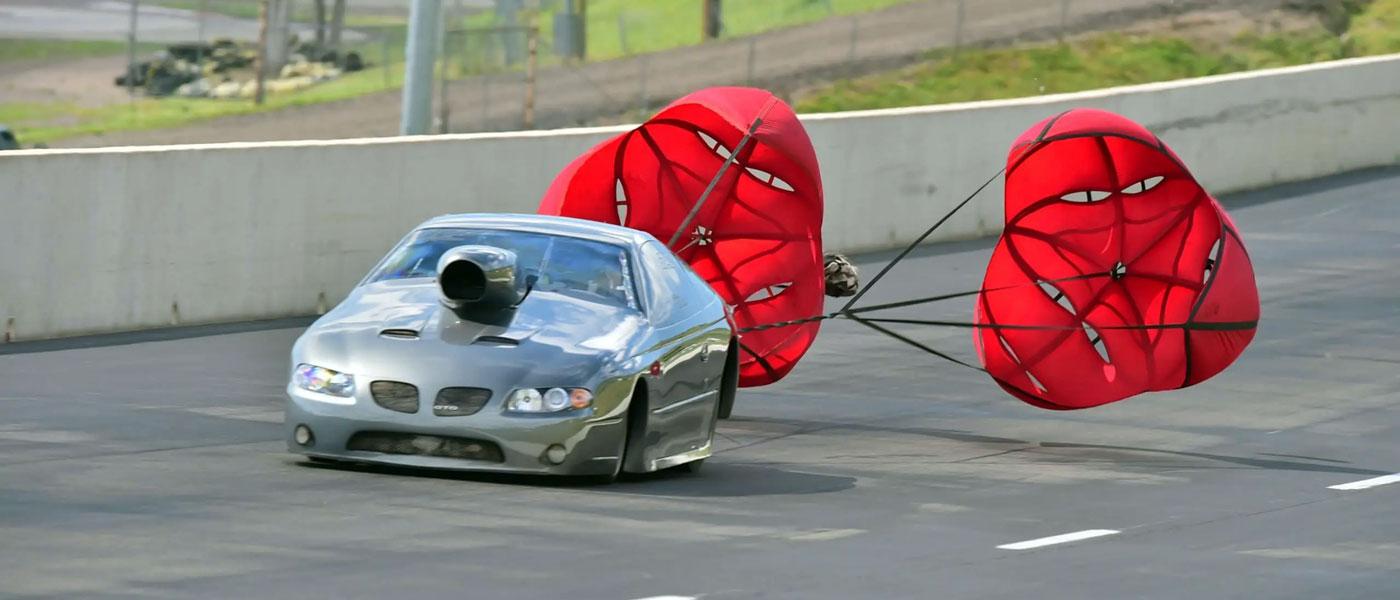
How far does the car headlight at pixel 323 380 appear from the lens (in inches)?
502

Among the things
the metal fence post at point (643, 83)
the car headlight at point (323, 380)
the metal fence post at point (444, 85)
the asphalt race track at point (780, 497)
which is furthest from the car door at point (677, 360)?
the metal fence post at point (643, 83)

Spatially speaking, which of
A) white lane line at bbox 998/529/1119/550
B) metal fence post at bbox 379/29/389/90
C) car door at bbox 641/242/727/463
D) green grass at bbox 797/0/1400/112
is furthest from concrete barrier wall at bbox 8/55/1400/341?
metal fence post at bbox 379/29/389/90

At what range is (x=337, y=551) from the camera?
10.6m

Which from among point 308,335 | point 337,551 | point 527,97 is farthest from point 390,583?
point 527,97

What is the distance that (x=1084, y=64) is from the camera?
52.6 metres

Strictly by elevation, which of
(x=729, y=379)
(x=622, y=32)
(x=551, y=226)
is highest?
(x=551, y=226)

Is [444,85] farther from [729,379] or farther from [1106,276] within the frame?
[729,379]

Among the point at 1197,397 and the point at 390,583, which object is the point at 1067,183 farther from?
the point at 390,583

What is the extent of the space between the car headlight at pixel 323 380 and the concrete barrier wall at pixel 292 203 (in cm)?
667

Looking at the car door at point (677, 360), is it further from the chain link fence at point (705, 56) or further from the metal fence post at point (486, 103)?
the metal fence post at point (486, 103)

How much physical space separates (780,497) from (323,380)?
2373 mm

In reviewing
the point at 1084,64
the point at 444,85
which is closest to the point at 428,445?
the point at 444,85

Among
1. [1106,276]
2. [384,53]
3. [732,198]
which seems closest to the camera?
[1106,276]

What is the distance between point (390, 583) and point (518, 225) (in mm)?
4787
